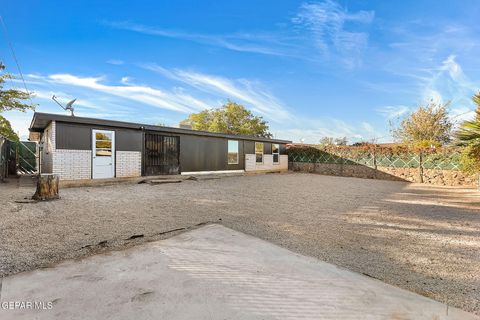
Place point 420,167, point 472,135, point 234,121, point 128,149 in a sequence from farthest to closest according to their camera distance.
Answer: point 234,121
point 420,167
point 128,149
point 472,135

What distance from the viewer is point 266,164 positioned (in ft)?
58.3

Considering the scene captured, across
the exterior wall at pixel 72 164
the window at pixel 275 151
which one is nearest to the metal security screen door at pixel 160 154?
the exterior wall at pixel 72 164

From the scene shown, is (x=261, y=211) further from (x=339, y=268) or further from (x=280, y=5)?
(x=280, y=5)

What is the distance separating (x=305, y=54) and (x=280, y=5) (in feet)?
13.3

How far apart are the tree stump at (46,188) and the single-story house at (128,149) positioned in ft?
9.01

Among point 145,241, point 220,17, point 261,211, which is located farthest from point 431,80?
point 145,241

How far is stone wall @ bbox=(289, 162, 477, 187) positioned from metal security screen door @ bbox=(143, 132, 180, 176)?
35.4 ft

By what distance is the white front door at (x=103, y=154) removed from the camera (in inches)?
380

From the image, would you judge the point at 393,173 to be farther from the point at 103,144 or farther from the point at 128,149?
the point at 103,144

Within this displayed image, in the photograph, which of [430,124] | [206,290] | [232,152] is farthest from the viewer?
[430,124]

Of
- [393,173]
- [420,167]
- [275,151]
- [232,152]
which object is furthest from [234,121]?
[420,167]

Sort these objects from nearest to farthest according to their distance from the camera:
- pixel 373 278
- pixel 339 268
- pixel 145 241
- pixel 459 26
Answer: pixel 373 278
pixel 339 268
pixel 145 241
pixel 459 26

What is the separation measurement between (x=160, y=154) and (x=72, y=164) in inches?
146

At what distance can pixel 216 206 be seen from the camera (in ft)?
20.3
